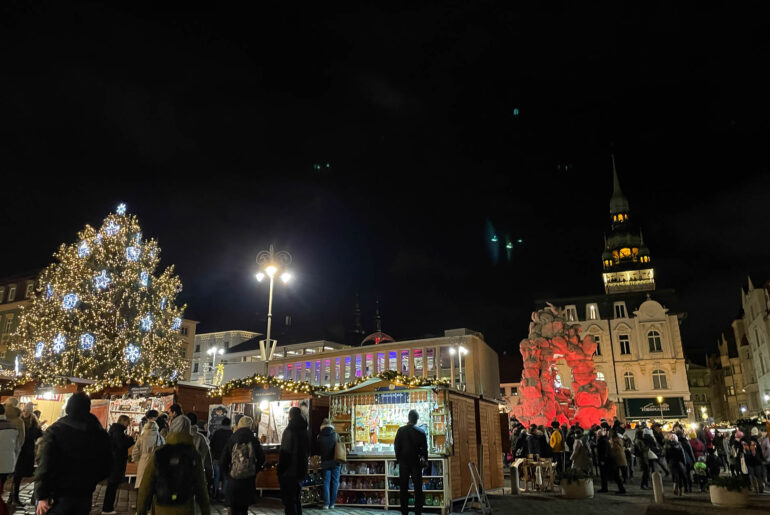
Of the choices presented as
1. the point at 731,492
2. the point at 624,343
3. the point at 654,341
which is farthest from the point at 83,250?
the point at 654,341

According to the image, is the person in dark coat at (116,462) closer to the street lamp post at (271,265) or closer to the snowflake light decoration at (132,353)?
the street lamp post at (271,265)

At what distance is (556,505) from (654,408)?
144 feet

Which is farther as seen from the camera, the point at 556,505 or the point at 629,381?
the point at 629,381

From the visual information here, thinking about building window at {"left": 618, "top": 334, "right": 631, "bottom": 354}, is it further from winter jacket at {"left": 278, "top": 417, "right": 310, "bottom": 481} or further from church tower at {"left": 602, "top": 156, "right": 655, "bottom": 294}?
winter jacket at {"left": 278, "top": 417, "right": 310, "bottom": 481}

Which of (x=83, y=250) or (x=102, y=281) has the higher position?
(x=83, y=250)

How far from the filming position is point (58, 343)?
1013 inches

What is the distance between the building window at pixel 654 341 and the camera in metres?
52.2

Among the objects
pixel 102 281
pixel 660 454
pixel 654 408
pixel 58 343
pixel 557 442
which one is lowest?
pixel 660 454

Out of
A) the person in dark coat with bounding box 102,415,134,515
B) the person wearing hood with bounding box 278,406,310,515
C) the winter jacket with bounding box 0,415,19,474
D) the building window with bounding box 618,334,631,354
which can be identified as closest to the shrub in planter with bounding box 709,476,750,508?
the person wearing hood with bounding box 278,406,310,515

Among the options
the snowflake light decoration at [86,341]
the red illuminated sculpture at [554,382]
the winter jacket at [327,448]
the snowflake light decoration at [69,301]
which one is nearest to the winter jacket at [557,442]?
the winter jacket at [327,448]

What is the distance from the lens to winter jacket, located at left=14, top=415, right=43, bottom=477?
10.2 metres

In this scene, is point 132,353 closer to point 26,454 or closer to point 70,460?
point 26,454

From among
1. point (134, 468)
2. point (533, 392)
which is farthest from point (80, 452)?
point (533, 392)

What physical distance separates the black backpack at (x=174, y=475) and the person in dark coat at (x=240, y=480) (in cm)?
202
